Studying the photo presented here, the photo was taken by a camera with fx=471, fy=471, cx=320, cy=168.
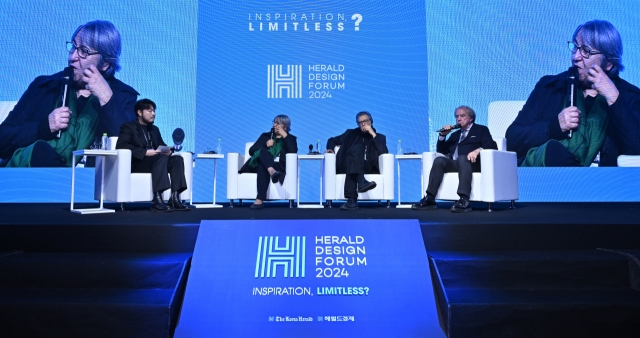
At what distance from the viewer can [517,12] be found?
6.14m

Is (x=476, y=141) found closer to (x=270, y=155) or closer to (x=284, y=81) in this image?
(x=270, y=155)

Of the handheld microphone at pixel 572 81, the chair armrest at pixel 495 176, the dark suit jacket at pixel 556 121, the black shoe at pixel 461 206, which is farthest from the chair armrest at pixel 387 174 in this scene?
the handheld microphone at pixel 572 81

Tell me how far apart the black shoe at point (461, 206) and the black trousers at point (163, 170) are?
2.31 meters

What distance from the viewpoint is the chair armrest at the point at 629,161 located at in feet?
19.7

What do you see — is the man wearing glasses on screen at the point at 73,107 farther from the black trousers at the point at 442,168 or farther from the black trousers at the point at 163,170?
the black trousers at the point at 442,168

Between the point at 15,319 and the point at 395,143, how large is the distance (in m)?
4.70

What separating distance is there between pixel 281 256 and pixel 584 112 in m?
5.28

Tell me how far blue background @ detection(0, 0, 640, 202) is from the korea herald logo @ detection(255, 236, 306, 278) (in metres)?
3.48

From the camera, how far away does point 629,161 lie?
603 cm

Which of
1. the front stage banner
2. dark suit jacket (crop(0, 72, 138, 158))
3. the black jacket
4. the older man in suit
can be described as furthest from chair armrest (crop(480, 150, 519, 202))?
dark suit jacket (crop(0, 72, 138, 158))

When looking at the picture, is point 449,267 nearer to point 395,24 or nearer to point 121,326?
point 121,326

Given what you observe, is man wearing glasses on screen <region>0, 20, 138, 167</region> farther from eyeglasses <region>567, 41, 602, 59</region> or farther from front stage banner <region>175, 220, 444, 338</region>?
eyeglasses <region>567, 41, 602, 59</region>

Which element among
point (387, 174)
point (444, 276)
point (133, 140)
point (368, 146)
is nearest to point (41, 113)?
point (133, 140)

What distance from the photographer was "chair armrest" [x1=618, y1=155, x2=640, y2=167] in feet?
19.7
